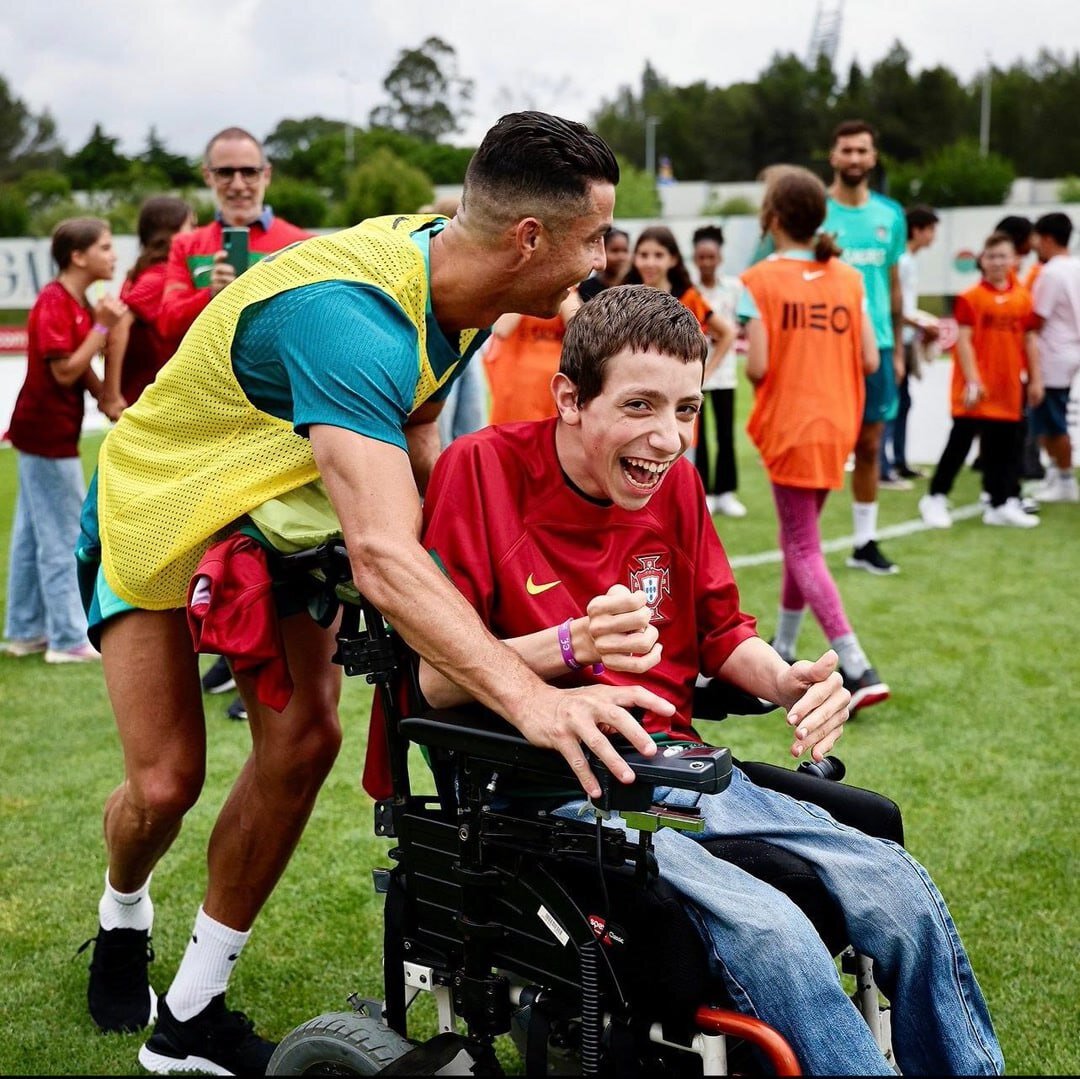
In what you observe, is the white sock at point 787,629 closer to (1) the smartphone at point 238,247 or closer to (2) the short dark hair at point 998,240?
(1) the smartphone at point 238,247

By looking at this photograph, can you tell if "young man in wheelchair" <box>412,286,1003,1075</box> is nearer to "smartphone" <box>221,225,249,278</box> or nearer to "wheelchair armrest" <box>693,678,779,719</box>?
"wheelchair armrest" <box>693,678,779,719</box>

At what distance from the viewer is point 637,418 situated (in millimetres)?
2311

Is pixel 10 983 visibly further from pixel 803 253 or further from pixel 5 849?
pixel 803 253

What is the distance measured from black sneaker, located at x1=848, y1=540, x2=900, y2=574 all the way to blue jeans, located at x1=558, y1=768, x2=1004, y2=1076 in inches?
218

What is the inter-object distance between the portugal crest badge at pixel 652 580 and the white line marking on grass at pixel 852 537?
498 cm

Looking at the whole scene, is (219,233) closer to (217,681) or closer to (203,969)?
(217,681)

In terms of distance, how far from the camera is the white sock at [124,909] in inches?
122

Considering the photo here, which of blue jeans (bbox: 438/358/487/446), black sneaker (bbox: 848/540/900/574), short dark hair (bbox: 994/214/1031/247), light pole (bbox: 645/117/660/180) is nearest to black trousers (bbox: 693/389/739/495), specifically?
black sneaker (bbox: 848/540/900/574)

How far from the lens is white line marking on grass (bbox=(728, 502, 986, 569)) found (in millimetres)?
8078

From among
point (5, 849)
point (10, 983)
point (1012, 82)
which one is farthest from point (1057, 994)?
point (1012, 82)

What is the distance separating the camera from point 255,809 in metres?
2.87

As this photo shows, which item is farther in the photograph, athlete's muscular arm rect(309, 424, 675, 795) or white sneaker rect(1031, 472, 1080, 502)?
white sneaker rect(1031, 472, 1080, 502)

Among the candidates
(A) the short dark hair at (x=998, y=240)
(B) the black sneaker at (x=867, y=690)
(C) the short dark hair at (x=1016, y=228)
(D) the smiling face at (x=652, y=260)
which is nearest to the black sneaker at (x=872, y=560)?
(D) the smiling face at (x=652, y=260)

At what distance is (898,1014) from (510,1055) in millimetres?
1138
